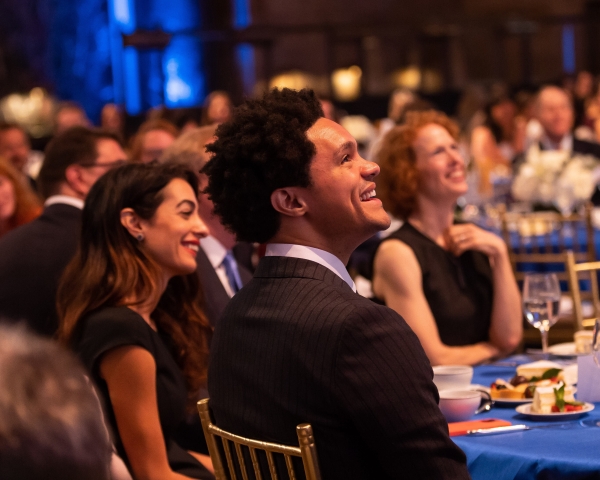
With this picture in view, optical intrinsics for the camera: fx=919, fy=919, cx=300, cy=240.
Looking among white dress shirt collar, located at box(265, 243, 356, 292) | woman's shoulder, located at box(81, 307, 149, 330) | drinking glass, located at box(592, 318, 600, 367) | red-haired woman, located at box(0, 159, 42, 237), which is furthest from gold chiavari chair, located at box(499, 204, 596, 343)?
white dress shirt collar, located at box(265, 243, 356, 292)

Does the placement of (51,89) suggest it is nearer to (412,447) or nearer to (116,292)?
(116,292)

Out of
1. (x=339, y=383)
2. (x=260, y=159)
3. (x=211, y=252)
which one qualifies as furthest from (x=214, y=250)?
(x=339, y=383)

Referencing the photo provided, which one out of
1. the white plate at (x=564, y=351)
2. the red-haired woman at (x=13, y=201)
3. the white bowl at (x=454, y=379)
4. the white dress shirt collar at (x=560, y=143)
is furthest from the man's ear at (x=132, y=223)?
the white dress shirt collar at (x=560, y=143)

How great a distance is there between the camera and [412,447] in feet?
4.94

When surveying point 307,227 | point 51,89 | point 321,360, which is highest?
point 51,89

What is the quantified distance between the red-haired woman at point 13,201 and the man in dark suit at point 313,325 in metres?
2.81

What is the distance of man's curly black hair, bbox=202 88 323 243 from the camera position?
1728 mm

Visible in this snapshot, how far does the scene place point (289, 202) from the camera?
176 cm

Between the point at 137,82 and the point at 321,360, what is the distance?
44.4 feet

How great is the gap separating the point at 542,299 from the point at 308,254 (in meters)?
1.29

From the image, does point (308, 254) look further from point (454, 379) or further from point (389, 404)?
point (454, 379)

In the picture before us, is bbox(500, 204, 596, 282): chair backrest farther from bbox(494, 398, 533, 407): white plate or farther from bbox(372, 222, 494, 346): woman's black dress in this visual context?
bbox(494, 398, 533, 407): white plate

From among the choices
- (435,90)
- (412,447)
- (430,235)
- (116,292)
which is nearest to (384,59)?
(435,90)

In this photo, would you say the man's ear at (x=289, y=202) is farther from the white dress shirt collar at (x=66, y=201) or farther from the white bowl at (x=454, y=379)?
the white dress shirt collar at (x=66, y=201)
